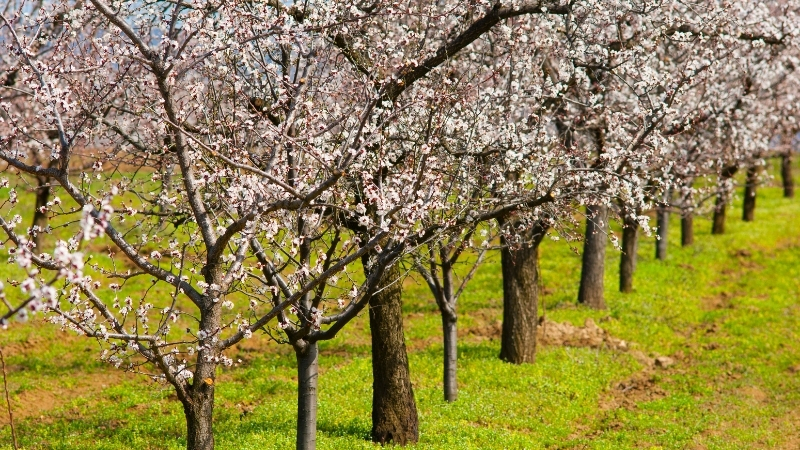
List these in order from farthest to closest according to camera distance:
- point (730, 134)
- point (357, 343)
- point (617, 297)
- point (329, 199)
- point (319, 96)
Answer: point (730, 134) < point (617, 297) < point (357, 343) < point (319, 96) < point (329, 199)

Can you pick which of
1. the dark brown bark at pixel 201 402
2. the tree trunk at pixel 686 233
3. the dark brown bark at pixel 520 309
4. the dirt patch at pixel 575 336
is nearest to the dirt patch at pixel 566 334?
the dirt patch at pixel 575 336

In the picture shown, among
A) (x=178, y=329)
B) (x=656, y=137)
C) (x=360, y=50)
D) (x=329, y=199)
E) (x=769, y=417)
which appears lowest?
(x=769, y=417)

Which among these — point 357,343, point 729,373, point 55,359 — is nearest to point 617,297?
point 729,373

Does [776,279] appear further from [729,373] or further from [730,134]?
[729,373]

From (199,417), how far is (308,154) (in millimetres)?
3469

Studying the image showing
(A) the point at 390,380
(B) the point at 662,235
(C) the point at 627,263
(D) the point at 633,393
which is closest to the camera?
(A) the point at 390,380

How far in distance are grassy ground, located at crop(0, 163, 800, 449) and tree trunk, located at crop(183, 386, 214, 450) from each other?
3.99m

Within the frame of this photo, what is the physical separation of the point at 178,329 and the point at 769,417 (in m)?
15.1

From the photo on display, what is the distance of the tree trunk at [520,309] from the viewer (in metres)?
19.0

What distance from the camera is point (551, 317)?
23266mm

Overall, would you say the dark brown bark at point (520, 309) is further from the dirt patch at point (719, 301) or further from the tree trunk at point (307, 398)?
the dirt patch at point (719, 301)

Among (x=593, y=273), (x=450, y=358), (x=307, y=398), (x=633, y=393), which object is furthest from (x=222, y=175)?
(x=593, y=273)

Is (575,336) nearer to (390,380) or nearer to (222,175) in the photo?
(390,380)

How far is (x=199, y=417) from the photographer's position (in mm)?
9273
